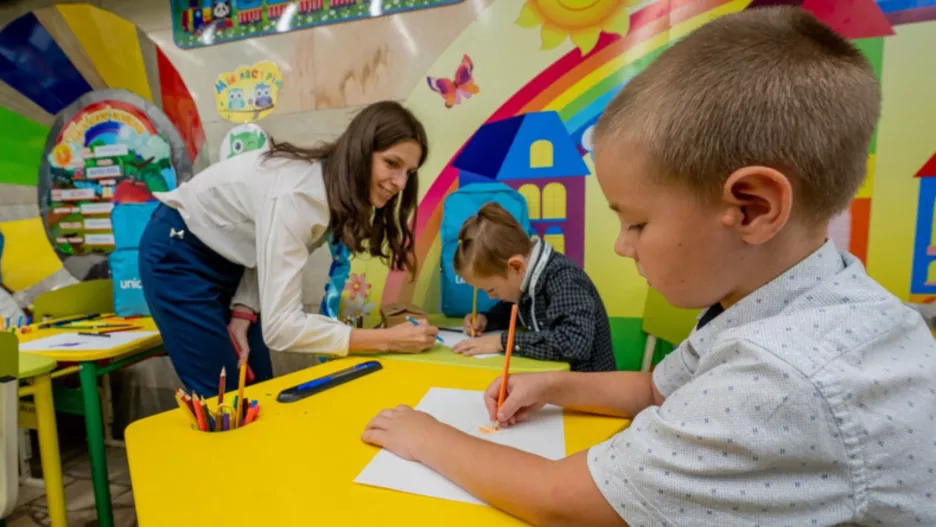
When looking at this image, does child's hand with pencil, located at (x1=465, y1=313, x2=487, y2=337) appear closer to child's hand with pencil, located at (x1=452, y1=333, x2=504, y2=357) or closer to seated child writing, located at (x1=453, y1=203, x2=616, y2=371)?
seated child writing, located at (x1=453, y1=203, x2=616, y2=371)

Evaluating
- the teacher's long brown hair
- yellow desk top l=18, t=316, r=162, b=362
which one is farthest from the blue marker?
yellow desk top l=18, t=316, r=162, b=362

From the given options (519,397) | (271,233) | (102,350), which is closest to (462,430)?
(519,397)

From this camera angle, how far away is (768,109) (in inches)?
14.5

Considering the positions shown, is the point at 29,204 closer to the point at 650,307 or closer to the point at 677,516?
the point at 650,307

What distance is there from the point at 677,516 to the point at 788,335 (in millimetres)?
156

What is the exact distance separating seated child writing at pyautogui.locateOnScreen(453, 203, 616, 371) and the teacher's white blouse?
35cm

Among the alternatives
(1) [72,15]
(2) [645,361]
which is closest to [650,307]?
(2) [645,361]

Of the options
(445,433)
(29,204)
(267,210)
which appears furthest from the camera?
(29,204)

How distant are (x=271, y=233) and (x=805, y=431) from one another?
0.97 meters

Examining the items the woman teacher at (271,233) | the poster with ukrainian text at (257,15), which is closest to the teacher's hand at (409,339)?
the woman teacher at (271,233)

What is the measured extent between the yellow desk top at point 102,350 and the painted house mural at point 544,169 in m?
1.24

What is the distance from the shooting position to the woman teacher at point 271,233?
1051 millimetres

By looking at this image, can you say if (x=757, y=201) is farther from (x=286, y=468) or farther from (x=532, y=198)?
(x=532, y=198)

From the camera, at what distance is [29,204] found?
91.4 inches
